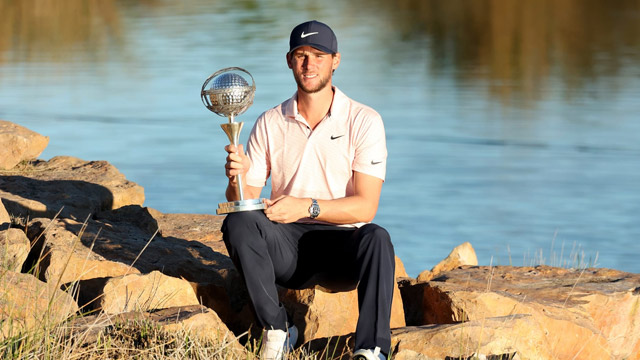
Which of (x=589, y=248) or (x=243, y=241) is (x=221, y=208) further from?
(x=589, y=248)

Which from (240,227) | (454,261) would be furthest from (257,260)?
(454,261)

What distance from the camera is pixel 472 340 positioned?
4160 mm

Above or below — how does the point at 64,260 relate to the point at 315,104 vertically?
below

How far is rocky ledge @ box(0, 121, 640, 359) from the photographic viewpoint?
413cm

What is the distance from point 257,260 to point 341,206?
43 cm

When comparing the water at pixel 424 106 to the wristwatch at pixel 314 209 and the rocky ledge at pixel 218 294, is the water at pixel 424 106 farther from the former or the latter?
the wristwatch at pixel 314 209

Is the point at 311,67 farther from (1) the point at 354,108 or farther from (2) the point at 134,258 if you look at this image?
(2) the point at 134,258

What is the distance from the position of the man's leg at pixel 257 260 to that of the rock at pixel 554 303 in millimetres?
886

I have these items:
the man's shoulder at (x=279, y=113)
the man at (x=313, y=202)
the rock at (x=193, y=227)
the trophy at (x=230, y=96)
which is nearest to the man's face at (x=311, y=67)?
the man at (x=313, y=202)

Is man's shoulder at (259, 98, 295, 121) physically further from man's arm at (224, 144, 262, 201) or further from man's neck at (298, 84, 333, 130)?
man's arm at (224, 144, 262, 201)

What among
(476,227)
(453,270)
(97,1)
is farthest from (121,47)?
(453,270)

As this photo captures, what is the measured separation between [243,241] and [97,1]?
31849mm

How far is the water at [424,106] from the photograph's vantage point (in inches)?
371

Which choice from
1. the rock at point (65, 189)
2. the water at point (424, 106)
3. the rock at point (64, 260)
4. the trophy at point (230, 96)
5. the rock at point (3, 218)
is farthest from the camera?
the water at point (424, 106)
